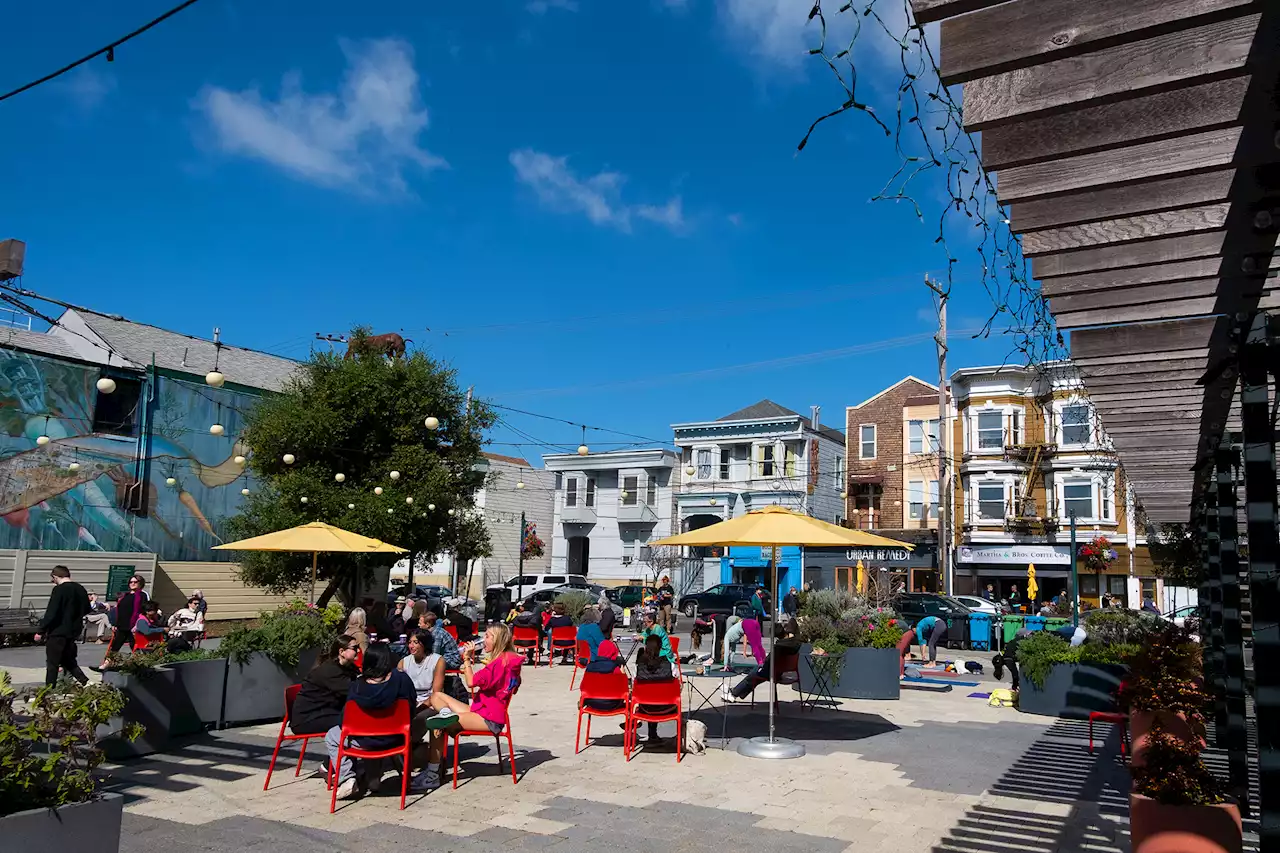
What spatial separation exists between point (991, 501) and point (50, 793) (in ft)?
132

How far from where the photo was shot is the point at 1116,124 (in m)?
2.74

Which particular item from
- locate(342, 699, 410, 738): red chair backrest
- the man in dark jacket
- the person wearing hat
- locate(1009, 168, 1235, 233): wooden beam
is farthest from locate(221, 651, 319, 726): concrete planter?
locate(1009, 168, 1235, 233): wooden beam

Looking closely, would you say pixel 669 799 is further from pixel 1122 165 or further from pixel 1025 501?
pixel 1025 501

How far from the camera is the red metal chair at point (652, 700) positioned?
356 inches

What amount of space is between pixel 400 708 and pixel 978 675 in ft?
45.7

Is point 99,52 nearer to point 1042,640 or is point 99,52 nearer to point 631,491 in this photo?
point 1042,640

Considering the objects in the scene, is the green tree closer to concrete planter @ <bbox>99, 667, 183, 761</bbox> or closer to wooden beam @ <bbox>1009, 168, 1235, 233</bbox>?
concrete planter @ <bbox>99, 667, 183, 761</bbox>

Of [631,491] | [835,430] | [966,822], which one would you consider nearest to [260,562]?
[966,822]

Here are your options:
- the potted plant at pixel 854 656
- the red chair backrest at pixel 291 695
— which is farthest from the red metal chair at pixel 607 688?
the potted plant at pixel 854 656

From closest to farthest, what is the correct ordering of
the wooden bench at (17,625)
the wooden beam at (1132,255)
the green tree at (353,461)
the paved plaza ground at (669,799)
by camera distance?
1. the wooden beam at (1132,255)
2. the paved plaza ground at (669,799)
3. the wooden bench at (17,625)
4. the green tree at (353,461)

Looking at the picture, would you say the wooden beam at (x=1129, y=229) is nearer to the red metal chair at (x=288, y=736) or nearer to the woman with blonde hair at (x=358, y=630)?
the red metal chair at (x=288, y=736)

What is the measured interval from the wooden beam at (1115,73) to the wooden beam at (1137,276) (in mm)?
1389

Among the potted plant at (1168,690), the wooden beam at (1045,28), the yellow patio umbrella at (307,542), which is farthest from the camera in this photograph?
the yellow patio umbrella at (307,542)

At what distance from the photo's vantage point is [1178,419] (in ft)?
21.2
